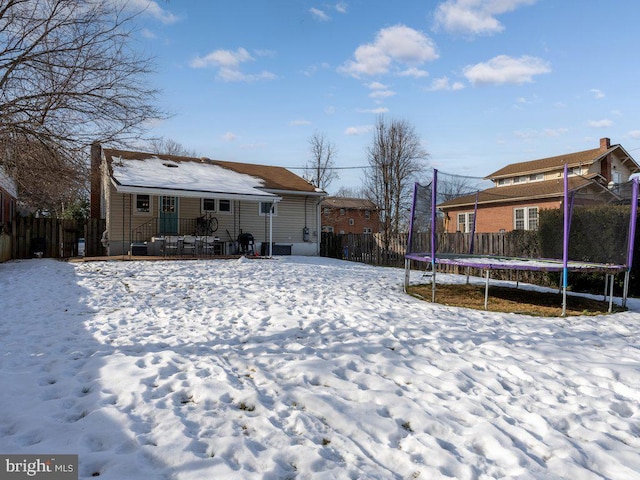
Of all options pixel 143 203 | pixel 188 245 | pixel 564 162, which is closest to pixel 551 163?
pixel 564 162

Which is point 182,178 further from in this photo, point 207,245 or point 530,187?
point 530,187

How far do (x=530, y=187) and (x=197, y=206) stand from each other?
20.2m

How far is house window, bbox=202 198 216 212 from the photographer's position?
58.5 ft

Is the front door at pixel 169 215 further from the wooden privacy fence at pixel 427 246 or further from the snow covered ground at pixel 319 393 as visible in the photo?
the snow covered ground at pixel 319 393

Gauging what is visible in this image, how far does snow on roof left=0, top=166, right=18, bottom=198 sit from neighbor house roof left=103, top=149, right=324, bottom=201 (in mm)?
4172

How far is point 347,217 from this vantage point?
166ft

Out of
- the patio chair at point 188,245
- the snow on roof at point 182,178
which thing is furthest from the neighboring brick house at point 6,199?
the patio chair at point 188,245

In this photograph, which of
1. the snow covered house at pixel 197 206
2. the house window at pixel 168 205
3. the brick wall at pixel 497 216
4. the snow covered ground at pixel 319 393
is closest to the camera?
the snow covered ground at pixel 319 393

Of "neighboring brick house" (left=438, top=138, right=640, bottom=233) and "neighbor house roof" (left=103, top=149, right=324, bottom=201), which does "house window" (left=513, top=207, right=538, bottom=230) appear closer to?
"neighboring brick house" (left=438, top=138, right=640, bottom=233)

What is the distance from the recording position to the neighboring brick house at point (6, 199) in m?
16.3

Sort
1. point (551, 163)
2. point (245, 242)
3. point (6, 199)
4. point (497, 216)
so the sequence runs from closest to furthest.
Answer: point (245, 242)
point (6, 199)
point (497, 216)
point (551, 163)

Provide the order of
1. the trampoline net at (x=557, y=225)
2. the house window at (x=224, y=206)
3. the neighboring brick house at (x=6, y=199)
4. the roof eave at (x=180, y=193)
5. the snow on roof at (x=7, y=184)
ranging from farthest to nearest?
the house window at (x=224, y=206) → the snow on roof at (x=7, y=184) → the neighboring brick house at (x=6, y=199) → the roof eave at (x=180, y=193) → the trampoline net at (x=557, y=225)

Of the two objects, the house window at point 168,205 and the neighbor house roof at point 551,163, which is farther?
the neighbor house roof at point 551,163

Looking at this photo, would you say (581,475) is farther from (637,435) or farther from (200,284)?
(200,284)
